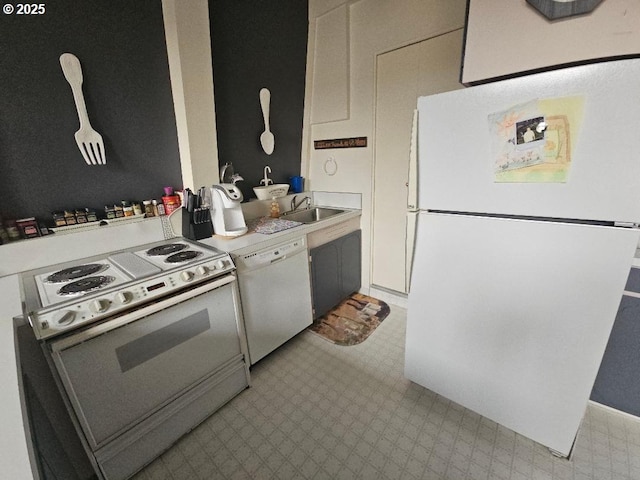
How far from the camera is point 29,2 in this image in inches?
52.2

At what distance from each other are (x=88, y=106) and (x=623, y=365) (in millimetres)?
3158

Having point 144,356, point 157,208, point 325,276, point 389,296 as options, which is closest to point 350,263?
point 325,276

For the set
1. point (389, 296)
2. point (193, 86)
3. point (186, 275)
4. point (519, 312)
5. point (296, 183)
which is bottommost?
point (389, 296)

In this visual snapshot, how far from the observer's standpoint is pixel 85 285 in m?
1.17

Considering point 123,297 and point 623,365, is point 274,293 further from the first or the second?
point 623,365

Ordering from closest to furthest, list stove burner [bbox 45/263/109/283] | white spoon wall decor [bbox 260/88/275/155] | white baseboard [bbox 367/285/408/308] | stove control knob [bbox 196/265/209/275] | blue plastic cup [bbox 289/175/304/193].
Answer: stove burner [bbox 45/263/109/283]
stove control knob [bbox 196/265/209/275]
white spoon wall decor [bbox 260/88/275/155]
white baseboard [bbox 367/285/408/308]
blue plastic cup [bbox 289/175/304/193]

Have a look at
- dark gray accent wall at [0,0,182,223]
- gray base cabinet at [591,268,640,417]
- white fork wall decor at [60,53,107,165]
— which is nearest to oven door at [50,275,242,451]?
dark gray accent wall at [0,0,182,223]

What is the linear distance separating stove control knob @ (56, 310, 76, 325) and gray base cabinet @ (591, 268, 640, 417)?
7.83 ft

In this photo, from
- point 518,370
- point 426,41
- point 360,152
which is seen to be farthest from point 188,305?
point 426,41

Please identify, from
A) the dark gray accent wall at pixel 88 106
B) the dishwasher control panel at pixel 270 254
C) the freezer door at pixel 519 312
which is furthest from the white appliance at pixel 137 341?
the freezer door at pixel 519 312

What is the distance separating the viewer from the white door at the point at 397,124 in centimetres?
194

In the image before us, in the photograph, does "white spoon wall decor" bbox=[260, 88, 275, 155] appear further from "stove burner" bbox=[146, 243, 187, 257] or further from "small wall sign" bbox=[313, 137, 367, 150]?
"stove burner" bbox=[146, 243, 187, 257]

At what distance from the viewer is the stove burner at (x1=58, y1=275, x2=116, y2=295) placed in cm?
112

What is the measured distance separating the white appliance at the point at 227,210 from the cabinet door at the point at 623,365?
210cm
